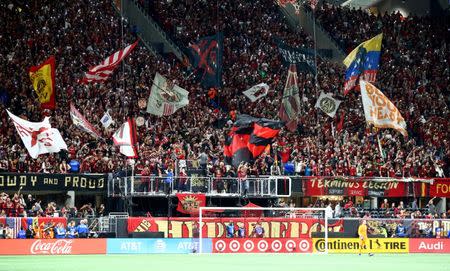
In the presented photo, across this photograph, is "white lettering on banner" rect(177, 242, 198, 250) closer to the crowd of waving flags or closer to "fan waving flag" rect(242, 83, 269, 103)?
the crowd of waving flags

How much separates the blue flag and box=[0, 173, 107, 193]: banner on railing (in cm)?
926

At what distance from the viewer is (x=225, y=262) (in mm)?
38781

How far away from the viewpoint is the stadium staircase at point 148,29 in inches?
2621

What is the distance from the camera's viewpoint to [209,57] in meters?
57.7

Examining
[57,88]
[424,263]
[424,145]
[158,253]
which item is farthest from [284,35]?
[424,263]

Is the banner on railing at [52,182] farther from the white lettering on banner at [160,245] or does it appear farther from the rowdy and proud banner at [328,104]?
the rowdy and proud banner at [328,104]

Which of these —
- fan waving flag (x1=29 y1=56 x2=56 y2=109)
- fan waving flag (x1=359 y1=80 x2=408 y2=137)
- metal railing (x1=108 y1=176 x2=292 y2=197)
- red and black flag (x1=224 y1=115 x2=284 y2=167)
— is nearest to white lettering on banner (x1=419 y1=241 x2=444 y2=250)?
fan waving flag (x1=359 y1=80 x2=408 y2=137)

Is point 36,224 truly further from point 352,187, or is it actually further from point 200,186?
point 352,187

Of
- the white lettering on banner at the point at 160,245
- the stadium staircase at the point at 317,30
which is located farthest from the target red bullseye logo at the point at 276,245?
the stadium staircase at the point at 317,30

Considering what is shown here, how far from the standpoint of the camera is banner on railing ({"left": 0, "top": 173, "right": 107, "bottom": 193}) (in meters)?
51.3

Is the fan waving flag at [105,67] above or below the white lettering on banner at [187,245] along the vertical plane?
above

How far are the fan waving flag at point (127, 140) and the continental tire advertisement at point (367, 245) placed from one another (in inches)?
404

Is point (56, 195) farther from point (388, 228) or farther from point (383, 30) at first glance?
point (383, 30)

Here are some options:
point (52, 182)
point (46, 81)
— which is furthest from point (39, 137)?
point (52, 182)
